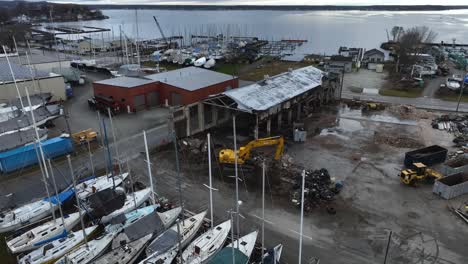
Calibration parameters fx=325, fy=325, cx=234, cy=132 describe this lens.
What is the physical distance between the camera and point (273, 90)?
32719 mm

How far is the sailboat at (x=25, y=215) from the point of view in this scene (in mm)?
17703

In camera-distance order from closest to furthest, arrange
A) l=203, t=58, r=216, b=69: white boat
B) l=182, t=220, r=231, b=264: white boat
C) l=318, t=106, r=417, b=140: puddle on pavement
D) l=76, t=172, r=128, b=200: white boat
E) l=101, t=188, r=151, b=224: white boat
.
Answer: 1. l=182, t=220, r=231, b=264: white boat
2. l=101, t=188, r=151, b=224: white boat
3. l=76, t=172, r=128, b=200: white boat
4. l=318, t=106, r=417, b=140: puddle on pavement
5. l=203, t=58, r=216, b=69: white boat

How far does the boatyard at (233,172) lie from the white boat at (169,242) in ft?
0.21

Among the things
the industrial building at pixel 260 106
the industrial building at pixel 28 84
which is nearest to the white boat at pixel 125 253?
the industrial building at pixel 260 106

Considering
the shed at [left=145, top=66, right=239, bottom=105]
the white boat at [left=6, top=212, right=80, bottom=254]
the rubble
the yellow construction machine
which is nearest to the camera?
the white boat at [left=6, top=212, right=80, bottom=254]

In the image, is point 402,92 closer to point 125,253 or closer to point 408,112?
point 408,112

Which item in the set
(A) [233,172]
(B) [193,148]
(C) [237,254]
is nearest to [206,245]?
(C) [237,254]

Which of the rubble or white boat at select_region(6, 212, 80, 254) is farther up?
white boat at select_region(6, 212, 80, 254)

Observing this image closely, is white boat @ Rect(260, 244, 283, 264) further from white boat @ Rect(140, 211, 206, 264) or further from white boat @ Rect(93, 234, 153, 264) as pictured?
white boat @ Rect(93, 234, 153, 264)

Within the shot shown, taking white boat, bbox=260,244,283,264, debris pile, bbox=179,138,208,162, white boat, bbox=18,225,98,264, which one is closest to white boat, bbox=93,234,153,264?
white boat, bbox=18,225,98,264

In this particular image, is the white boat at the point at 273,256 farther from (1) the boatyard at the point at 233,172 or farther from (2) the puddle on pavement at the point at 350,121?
(2) the puddle on pavement at the point at 350,121

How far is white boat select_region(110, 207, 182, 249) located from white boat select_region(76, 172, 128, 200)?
179 inches

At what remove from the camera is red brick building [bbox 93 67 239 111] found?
35634 millimetres

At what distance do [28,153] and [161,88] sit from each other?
17.1 meters
